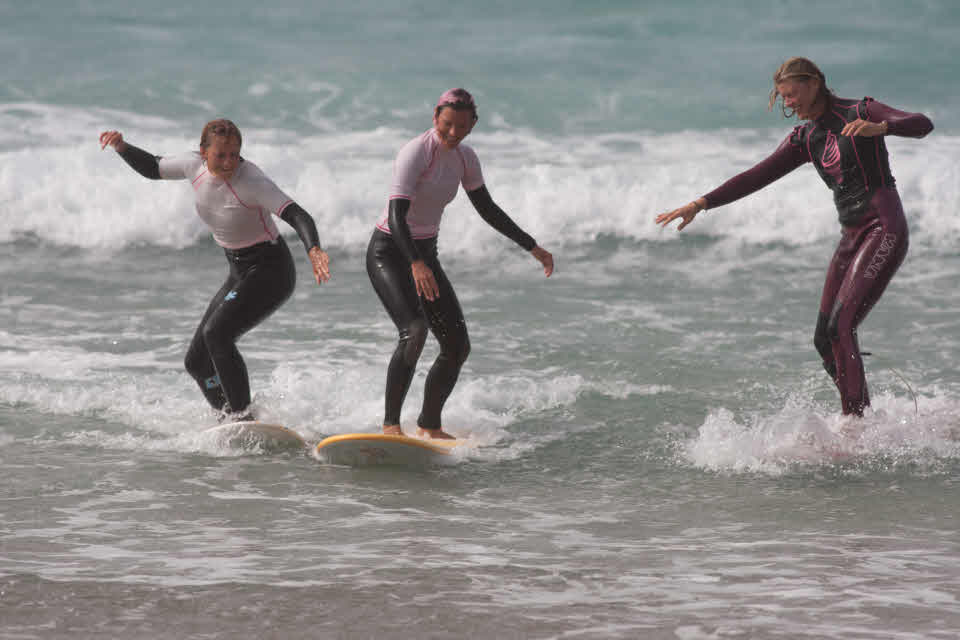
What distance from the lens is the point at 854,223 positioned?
21.7 ft

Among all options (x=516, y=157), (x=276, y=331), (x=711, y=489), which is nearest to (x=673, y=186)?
(x=516, y=157)

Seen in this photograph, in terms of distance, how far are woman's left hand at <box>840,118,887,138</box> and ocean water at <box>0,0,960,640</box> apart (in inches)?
63.0

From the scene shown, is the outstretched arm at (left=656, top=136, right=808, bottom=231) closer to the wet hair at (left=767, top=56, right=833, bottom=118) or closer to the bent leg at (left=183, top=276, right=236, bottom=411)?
the wet hair at (left=767, top=56, right=833, bottom=118)

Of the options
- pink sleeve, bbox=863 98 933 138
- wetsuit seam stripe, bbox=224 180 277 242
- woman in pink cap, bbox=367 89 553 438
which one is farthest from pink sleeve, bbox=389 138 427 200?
pink sleeve, bbox=863 98 933 138

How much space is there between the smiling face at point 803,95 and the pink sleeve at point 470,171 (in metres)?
1.68

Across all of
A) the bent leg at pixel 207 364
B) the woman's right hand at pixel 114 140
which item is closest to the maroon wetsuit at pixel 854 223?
the bent leg at pixel 207 364

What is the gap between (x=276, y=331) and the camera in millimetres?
10562

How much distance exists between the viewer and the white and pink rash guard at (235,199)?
6.56 metres

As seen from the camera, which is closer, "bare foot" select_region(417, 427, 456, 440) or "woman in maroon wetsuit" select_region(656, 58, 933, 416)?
"woman in maroon wetsuit" select_region(656, 58, 933, 416)

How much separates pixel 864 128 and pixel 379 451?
3.00m

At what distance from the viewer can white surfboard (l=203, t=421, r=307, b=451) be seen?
21.9ft

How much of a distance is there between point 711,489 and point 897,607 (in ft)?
6.74

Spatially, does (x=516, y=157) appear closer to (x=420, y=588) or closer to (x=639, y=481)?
(x=639, y=481)

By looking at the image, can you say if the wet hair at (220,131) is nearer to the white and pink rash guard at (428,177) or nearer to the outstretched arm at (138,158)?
the outstretched arm at (138,158)
